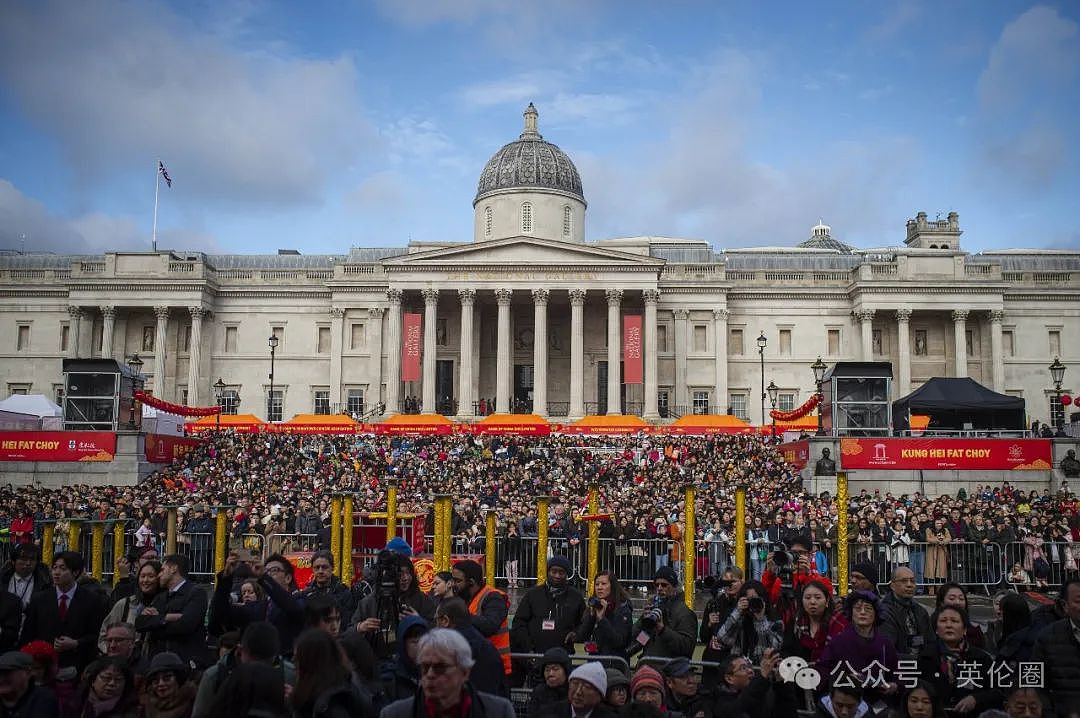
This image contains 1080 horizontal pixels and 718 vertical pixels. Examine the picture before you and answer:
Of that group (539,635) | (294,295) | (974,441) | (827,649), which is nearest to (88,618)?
(539,635)

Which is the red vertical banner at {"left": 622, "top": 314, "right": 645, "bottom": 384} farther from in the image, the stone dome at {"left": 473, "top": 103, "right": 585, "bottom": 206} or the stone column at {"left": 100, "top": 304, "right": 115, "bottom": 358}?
the stone column at {"left": 100, "top": 304, "right": 115, "bottom": 358}

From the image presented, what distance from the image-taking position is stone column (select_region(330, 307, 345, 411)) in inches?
2375

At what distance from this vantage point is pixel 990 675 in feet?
26.7

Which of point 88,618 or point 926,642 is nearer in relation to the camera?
point 926,642

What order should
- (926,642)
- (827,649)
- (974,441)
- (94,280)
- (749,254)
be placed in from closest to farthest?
(827,649), (926,642), (974,441), (94,280), (749,254)

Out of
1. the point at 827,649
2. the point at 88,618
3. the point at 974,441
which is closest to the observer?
the point at 827,649

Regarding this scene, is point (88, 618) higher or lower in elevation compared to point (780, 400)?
lower

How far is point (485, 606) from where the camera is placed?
8.95m

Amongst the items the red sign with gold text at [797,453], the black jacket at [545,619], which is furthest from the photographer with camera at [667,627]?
the red sign with gold text at [797,453]

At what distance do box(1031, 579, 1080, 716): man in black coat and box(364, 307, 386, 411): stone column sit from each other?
51.5 metres

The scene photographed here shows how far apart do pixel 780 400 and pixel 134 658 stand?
5615 centimetres

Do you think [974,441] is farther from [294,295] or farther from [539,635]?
[294,295]

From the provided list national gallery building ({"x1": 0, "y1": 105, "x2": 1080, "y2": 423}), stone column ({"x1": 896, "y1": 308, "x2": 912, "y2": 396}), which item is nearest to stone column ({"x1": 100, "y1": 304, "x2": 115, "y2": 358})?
national gallery building ({"x1": 0, "y1": 105, "x2": 1080, "y2": 423})

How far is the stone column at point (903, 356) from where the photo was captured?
5944cm
